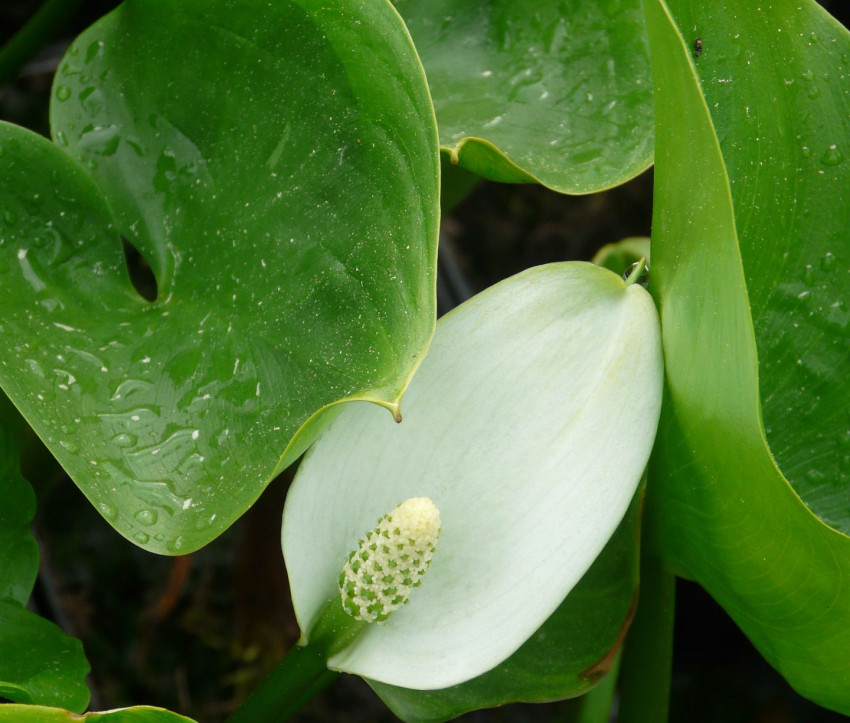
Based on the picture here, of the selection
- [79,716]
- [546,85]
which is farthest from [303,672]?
[546,85]

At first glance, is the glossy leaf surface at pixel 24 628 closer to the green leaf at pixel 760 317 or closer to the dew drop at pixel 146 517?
the dew drop at pixel 146 517

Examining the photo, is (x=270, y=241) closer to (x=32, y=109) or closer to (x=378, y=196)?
(x=378, y=196)

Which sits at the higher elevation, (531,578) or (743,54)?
(743,54)

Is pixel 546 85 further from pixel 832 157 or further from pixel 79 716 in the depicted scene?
pixel 79 716

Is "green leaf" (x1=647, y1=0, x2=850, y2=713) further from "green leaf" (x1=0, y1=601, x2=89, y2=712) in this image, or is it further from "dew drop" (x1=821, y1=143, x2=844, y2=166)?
"green leaf" (x1=0, y1=601, x2=89, y2=712)

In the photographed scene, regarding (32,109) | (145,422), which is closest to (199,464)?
(145,422)

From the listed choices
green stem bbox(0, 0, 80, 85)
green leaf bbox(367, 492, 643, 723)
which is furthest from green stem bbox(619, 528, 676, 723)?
green stem bbox(0, 0, 80, 85)

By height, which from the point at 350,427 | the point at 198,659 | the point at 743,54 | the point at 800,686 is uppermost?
the point at 743,54
